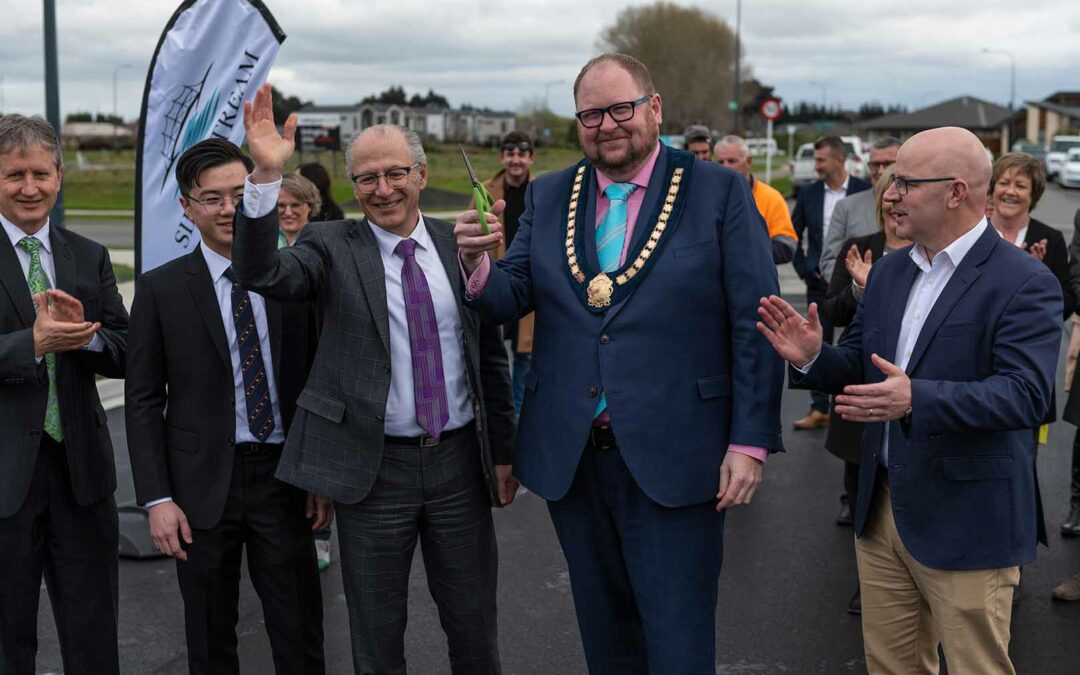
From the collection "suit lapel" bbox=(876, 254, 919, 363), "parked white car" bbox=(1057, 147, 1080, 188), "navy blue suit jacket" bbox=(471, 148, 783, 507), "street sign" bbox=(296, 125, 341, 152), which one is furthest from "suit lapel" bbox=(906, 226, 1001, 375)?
"parked white car" bbox=(1057, 147, 1080, 188)

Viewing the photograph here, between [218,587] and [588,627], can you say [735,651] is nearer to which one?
[588,627]

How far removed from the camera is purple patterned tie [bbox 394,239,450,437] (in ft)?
11.0

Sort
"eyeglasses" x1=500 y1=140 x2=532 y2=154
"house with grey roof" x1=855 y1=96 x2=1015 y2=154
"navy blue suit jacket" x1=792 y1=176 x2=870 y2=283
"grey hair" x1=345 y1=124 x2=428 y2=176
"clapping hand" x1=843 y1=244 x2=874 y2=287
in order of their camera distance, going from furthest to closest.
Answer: "house with grey roof" x1=855 y1=96 x2=1015 y2=154 → "navy blue suit jacket" x1=792 y1=176 x2=870 y2=283 → "eyeglasses" x1=500 y1=140 x2=532 y2=154 → "clapping hand" x1=843 y1=244 x2=874 y2=287 → "grey hair" x1=345 y1=124 x2=428 y2=176

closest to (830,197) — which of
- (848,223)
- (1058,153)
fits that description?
(848,223)

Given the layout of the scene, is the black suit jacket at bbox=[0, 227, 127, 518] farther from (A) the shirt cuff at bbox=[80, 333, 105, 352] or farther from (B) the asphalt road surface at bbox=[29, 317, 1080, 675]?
(B) the asphalt road surface at bbox=[29, 317, 1080, 675]

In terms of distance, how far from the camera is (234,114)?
517 cm

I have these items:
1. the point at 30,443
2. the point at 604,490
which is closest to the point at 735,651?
the point at 604,490

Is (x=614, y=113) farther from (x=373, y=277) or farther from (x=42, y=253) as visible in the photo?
(x=42, y=253)

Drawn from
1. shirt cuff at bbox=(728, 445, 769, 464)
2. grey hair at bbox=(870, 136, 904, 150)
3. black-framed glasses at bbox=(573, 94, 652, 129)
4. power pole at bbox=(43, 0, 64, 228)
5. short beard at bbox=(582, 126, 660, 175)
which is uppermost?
power pole at bbox=(43, 0, 64, 228)

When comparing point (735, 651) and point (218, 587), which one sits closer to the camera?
point (218, 587)

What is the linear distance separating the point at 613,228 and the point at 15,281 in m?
1.85

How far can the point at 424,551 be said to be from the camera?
3.54 metres

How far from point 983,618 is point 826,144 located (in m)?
6.13

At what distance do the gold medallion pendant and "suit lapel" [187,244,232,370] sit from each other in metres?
1.15
